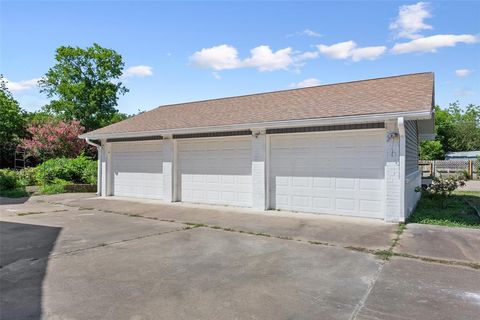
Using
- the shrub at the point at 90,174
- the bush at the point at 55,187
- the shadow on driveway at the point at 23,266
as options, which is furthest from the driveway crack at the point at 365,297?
the shrub at the point at 90,174

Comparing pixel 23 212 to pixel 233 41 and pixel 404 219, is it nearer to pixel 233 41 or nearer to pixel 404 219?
pixel 233 41

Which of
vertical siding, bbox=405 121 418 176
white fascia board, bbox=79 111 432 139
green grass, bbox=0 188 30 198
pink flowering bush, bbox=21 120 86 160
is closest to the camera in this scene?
white fascia board, bbox=79 111 432 139

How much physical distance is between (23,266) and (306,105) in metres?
7.92

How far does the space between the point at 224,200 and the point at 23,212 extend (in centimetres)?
582

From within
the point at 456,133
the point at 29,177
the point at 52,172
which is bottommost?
the point at 29,177

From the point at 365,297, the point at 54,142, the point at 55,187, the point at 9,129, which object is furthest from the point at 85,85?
the point at 365,297

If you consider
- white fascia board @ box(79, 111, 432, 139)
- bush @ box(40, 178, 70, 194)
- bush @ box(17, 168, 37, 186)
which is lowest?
bush @ box(40, 178, 70, 194)

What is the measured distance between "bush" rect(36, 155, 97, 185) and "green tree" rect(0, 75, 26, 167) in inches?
484

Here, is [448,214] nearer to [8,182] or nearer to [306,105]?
[306,105]

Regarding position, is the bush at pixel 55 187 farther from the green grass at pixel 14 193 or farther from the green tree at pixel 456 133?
the green tree at pixel 456 133

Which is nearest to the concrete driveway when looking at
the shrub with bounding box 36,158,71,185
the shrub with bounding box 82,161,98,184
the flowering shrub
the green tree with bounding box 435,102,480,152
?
the flowering shrub

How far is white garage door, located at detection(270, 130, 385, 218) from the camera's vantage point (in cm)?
838

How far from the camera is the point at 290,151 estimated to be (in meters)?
9.64

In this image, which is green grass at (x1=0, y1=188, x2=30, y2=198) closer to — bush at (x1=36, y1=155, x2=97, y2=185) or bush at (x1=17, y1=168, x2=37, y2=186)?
bush at (x1=36, y1=155, x2=97, y2=185)
